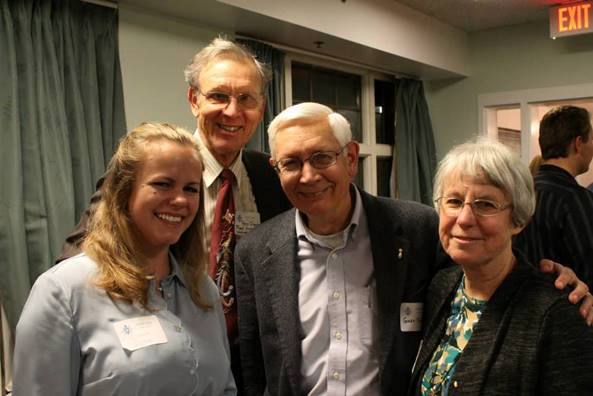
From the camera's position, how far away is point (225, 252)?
6.42ft

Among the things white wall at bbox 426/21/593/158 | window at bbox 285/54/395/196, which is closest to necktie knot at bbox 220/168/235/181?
window at bbox 285/54/395/196

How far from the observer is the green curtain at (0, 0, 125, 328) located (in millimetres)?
2695

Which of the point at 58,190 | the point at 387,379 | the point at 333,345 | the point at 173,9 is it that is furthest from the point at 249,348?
the point at 173,9

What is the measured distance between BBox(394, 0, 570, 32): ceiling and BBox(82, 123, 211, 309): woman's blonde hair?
3942 millimetres

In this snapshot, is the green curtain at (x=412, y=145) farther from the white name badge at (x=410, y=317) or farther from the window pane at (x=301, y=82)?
the white name badge at (x=410, y=317)

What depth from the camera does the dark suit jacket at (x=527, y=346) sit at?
128 centimetres

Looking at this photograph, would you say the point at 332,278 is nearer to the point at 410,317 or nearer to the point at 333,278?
the point at 333,278

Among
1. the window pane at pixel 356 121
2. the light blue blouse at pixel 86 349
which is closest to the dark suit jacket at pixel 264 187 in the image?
the light blue blouse at pixel 86 349

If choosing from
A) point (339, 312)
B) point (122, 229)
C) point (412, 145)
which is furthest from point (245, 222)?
point (412, 145)

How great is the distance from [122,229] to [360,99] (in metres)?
4.48

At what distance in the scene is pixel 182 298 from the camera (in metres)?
1.55

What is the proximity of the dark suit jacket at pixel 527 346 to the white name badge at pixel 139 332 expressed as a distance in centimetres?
72

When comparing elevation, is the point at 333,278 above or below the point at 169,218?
below

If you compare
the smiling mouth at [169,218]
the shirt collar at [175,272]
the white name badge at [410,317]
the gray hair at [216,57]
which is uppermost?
the gray hair at [216,57]
